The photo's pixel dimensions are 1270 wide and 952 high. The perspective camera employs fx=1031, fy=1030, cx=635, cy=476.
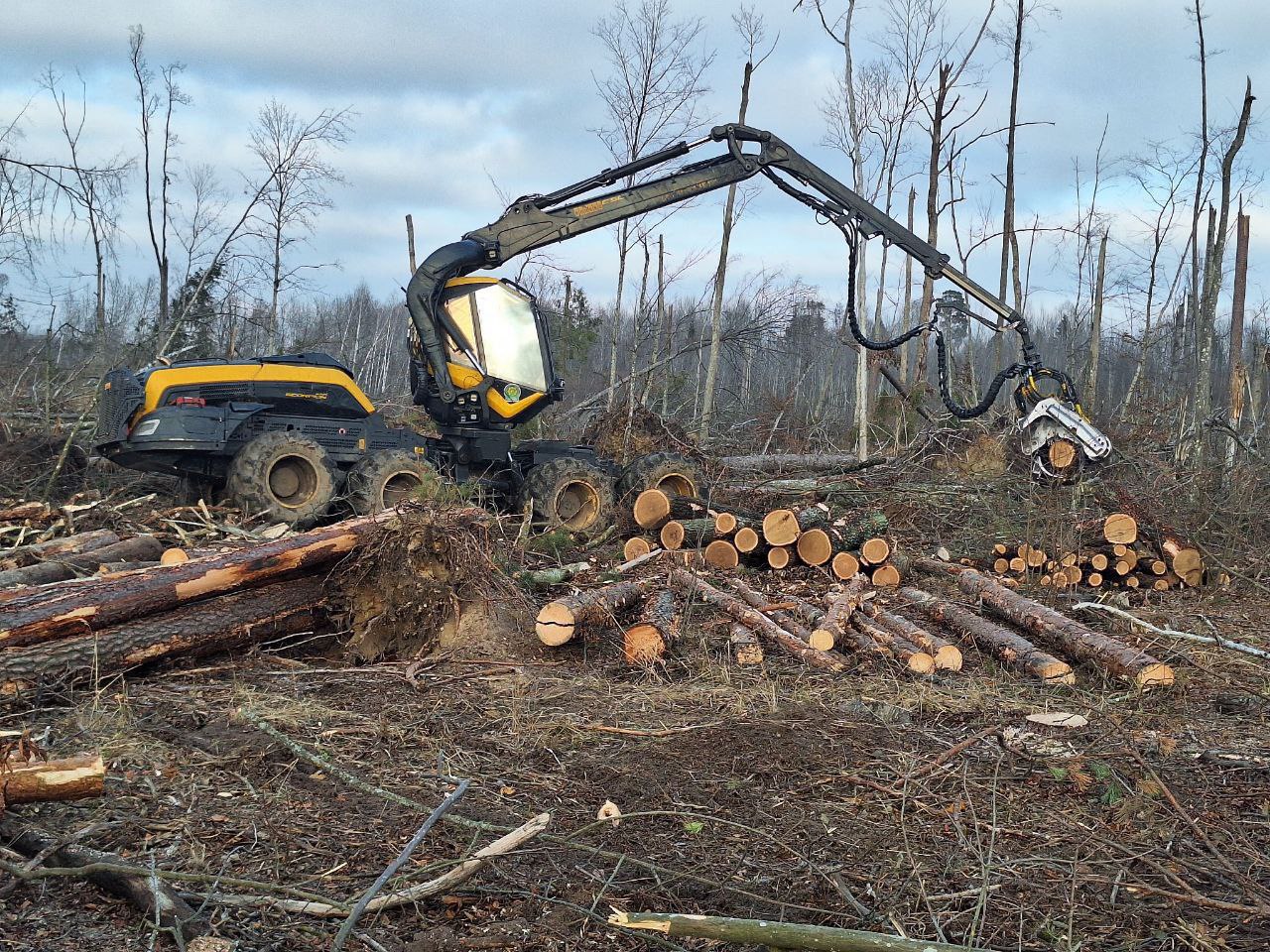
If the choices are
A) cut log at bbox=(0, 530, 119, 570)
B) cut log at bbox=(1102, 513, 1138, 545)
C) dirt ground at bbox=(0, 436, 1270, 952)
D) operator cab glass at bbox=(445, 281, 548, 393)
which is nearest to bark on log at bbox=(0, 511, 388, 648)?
dirt ground at bbox=(0, 436, 1270, 952)

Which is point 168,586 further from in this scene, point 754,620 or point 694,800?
point 754,620

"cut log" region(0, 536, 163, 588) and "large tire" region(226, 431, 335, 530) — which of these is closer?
"cut log" region(0, 536, 163, 588)

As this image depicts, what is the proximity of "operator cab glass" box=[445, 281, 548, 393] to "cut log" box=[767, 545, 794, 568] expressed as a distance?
3.17 metres

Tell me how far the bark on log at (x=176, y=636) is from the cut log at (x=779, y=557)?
12.8ft

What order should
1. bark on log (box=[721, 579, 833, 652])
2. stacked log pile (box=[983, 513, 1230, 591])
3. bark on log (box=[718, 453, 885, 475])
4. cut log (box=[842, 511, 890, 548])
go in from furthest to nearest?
bark on log (box=[718, 453, 885, 475]) < cut log (box=[842, 511, 890, 548]) < stacked log pile (box=[983, 513, 1230, 591]) < bark on log (box=[721, 579, 833, 652])

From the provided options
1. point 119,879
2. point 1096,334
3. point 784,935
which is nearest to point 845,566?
point 784,935

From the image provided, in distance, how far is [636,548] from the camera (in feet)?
30.0

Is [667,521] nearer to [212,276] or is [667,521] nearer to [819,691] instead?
[819,691]

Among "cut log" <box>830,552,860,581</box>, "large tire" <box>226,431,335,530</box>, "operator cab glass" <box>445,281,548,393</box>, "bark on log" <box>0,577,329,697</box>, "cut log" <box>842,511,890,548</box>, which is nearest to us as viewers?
"bark on log" <box>0,577,329,697</box>

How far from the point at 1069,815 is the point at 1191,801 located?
571 millimetres

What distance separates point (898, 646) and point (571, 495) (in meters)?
4.58

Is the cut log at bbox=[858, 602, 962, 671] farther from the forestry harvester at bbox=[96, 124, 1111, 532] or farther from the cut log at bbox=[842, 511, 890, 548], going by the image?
the forestry harvester at bbox=[96, 124, 1111, 532]

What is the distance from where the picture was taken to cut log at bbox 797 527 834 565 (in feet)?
29.1

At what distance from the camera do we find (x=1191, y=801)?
4258 millimetres
